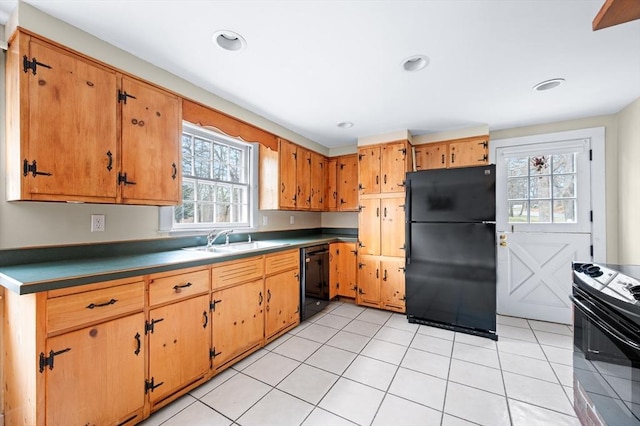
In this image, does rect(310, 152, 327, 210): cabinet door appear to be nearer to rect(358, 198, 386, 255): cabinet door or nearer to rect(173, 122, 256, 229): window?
rect(358, 198, 386, 255): cabinet door

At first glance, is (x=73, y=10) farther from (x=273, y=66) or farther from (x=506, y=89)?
(x=506, y=89)

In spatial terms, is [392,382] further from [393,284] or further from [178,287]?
[178,287]

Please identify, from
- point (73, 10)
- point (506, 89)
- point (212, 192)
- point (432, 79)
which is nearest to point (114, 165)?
point (73, 10)

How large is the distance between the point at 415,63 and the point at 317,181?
233cm

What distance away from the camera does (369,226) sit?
369 cm

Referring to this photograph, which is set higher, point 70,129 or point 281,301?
point 70,129

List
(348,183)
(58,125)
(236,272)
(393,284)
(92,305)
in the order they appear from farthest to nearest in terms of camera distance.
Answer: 1. (348,183)
2. (393,284)
3. (236,272)
4. (58,125)
5. (92,305)

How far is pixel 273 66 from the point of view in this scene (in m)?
2.02

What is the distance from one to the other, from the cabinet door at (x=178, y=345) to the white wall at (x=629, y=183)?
13.2 feet

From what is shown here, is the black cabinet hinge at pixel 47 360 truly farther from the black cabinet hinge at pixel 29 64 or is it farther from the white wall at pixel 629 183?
the white wall at pixel 629 183

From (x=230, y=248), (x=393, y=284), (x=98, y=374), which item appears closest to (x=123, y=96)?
(x=230, y=248)

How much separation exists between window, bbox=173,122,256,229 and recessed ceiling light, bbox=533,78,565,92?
3018 millimetres

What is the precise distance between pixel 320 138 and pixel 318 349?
9.34ft

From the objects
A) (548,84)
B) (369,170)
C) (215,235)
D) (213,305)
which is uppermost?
(548,84)
